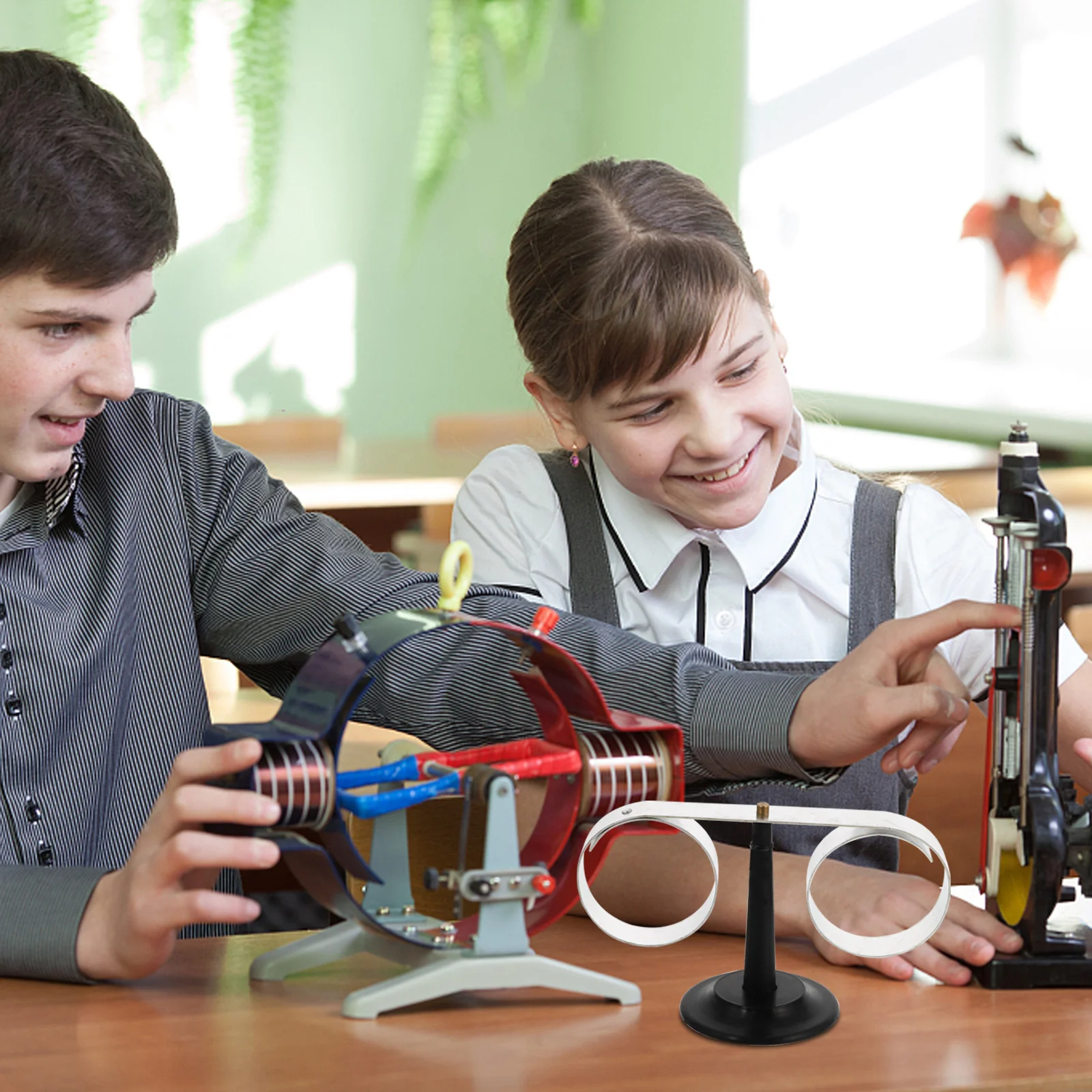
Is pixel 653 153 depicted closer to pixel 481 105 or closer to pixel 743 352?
pixel 481 105

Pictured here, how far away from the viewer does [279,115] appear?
496 centimetres

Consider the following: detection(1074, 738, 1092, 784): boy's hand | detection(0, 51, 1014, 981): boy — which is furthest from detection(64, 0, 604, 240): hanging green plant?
detection(1074, 738, 1092, 784): boy's hand

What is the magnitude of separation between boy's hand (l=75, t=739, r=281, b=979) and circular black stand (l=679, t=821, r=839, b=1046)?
25 centimetres

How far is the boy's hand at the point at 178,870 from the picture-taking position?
78cm

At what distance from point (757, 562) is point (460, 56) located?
4.12m

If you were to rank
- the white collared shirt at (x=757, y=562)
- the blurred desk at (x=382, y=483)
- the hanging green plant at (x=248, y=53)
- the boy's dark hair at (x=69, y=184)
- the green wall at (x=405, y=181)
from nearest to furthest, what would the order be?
the boy's dark hair at (x=69, y=184) < the white collared shirt at (x=757, y=562) < the blurred desk at (x=382, y=483) < the hanging green plant at (x=248, y=53) < the green wall at (x=405, y=181)

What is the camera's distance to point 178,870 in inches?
31.9

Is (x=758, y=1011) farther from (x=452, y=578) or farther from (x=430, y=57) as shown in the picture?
(x=430, y=57)

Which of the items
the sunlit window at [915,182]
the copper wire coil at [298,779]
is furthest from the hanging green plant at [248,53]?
the copper wire coil at [298,779]

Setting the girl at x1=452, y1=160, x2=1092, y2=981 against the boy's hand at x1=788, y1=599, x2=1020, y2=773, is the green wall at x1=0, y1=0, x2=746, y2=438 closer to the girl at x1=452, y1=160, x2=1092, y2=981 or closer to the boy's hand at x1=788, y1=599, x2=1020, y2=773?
the girl at x1=452, y1=160, x2=1092, y2=981

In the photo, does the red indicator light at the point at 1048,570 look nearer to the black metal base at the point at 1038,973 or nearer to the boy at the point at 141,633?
the boy at the point at 141,633

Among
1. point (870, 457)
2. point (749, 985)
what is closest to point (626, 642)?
point (749, 985)

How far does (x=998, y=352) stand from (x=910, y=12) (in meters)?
0.99

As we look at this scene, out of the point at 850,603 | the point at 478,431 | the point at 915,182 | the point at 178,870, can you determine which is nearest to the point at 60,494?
the point at 178,870
